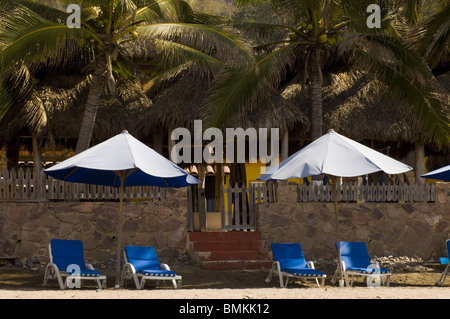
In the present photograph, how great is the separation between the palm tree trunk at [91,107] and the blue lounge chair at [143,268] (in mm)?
3969

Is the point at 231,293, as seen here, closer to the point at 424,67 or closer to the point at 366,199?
the point at 366,199

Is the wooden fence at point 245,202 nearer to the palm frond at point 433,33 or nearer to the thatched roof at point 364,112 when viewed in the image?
the thatched roof at point 364,112

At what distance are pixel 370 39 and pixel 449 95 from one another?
142 inches

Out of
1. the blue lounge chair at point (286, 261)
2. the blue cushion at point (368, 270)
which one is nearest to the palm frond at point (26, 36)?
the blue lounge chair at point (286, 261)

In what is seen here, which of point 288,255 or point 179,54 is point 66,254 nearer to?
point 288,255

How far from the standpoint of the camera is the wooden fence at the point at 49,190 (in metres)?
14.3

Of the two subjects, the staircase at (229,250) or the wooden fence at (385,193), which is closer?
the staircase at (229,250)

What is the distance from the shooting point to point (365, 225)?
15375mm

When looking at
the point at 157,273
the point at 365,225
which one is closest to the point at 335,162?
the point at 157,273

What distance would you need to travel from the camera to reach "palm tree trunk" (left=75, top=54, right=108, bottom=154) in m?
15.0

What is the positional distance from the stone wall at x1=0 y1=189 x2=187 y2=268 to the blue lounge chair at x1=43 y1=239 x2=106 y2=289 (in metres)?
2.24

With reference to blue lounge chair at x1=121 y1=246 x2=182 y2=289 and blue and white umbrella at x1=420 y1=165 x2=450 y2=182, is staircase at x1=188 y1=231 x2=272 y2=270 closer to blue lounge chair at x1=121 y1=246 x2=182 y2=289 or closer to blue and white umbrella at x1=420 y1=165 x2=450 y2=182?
blue lounge chair at x1=121 y1=246 x2=182 y2=289

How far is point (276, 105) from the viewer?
16.8m
